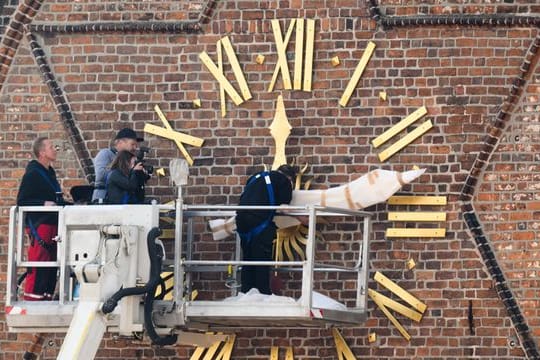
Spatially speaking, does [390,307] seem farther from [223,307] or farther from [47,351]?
[47,351]

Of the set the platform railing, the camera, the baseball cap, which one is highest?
the baseball cap

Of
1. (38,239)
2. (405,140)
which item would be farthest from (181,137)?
(405,140)

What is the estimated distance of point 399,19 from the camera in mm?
18469

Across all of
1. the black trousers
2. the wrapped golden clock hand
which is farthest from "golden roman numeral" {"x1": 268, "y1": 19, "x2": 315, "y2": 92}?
the black trousers

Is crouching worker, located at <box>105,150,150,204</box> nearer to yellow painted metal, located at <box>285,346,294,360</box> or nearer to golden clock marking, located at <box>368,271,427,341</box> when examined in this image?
yellow painted metal, located at <box>285,346,294,360</box>

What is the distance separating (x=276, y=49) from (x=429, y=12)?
1548 millimetres

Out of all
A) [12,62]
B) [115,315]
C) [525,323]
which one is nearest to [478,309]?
[525,323]

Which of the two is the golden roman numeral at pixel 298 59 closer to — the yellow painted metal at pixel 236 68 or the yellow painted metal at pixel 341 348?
the yellow painted metal at pixel 236 68

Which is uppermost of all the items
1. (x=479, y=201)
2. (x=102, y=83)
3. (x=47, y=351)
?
(x=102, y=83)

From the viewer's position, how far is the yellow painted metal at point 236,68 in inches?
733

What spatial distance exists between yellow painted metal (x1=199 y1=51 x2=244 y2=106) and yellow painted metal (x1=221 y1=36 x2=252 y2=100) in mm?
74

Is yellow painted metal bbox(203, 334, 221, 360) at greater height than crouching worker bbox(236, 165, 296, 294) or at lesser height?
lesser

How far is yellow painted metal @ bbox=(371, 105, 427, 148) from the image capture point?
18359 millimetres

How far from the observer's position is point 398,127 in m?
18.4
